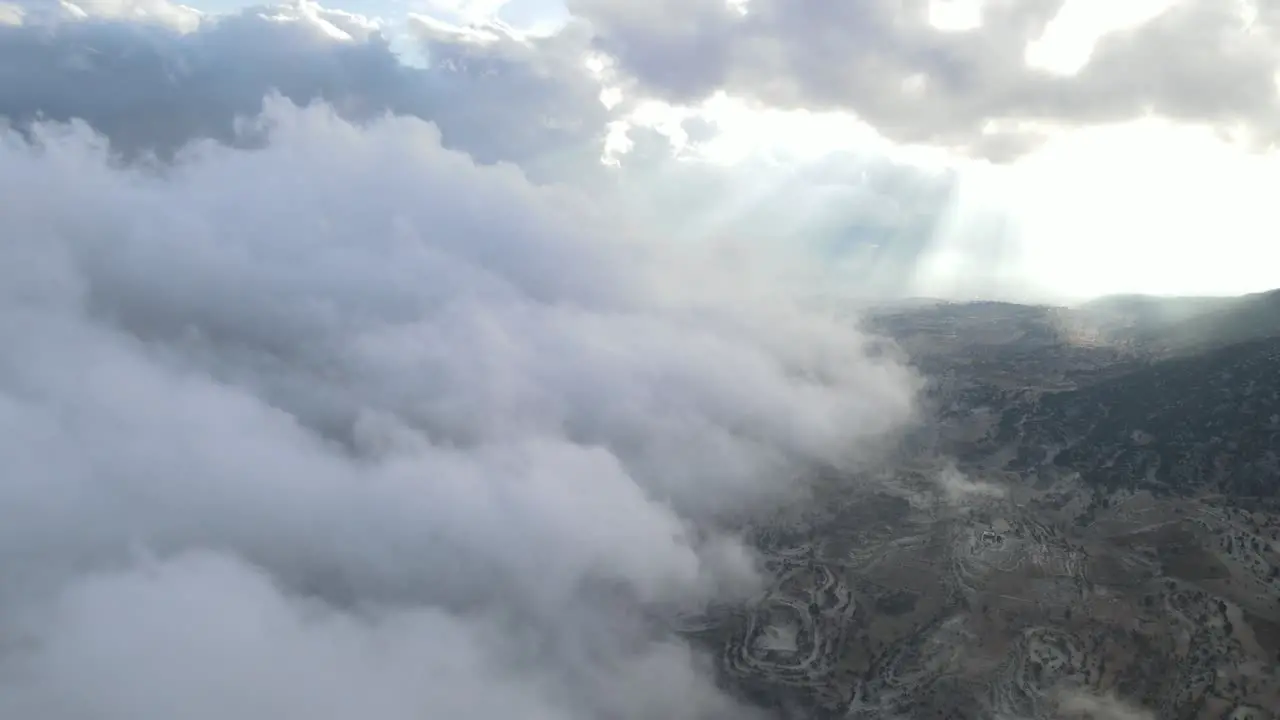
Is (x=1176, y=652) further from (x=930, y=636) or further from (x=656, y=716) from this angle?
(x=656, y=716)

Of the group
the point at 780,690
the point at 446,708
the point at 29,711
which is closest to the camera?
the point at 29,711

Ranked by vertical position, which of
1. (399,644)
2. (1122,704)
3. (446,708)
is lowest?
(1122,704)

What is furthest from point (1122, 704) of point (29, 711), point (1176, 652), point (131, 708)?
point (29, 711)

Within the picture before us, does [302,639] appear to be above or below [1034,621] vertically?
above

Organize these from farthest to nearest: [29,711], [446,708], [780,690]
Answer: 1. [780,690]
2. [446,708]
3. [29,711]

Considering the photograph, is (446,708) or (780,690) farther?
(780,690)

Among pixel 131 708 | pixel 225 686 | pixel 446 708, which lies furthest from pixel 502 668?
pixel 131 708

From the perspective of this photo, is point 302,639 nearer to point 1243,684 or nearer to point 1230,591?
point 1243,684

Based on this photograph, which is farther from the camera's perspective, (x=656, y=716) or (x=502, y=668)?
(x=502, y=668)

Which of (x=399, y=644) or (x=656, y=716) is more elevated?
(x=399, y=644)
